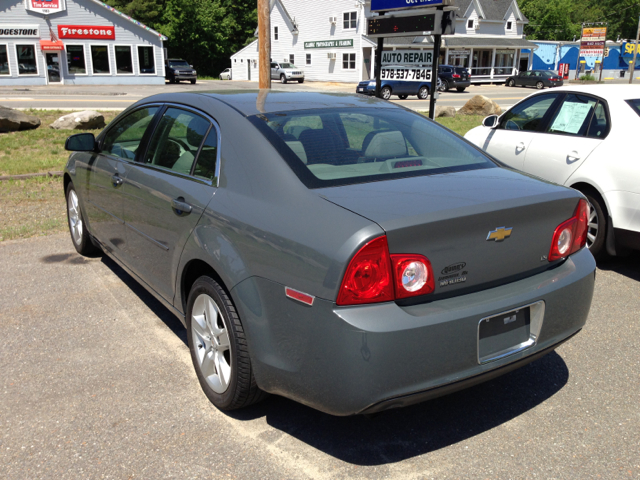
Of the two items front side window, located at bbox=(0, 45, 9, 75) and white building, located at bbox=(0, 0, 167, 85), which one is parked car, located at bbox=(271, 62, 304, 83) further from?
front side window, located at bbox=(0, 45, 9, 75)

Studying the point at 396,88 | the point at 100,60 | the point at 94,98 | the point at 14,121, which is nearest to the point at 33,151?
the point at 14,121

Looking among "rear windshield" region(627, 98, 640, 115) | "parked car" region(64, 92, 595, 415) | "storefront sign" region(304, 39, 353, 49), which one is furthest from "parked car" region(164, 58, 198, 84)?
"parked car" region(64, 92, 595, 415)

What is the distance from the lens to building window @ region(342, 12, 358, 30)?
4856 cm

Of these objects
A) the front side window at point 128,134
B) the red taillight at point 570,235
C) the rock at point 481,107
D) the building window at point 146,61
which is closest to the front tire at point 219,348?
the front side window at point 128,134

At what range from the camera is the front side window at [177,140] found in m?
3.54

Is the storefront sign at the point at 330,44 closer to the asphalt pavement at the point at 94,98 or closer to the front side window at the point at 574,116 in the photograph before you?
the asphalt pavement at the point at 94,98

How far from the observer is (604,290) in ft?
16.6

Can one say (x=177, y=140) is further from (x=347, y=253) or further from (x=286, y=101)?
(x=347, y=253)

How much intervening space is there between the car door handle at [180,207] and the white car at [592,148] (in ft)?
12.8

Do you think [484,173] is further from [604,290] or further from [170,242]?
[604,290]

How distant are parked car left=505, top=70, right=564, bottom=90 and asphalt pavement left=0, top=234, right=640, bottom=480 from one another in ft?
152

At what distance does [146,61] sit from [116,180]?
4316cm

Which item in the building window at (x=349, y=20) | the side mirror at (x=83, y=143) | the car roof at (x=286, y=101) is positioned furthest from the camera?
the building window at (x=349, y=20)

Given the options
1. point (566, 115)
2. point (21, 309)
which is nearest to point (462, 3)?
point (566, 115)
